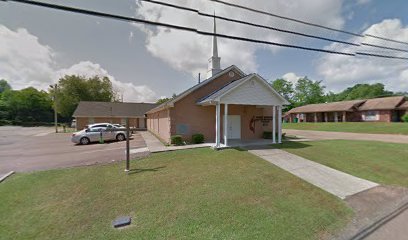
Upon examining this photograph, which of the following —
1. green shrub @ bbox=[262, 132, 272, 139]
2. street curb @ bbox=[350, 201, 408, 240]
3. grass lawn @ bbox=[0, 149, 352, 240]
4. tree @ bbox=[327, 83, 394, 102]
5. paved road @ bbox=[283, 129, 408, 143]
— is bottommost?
street curb @ bbox=[350, 201, 408, 240]

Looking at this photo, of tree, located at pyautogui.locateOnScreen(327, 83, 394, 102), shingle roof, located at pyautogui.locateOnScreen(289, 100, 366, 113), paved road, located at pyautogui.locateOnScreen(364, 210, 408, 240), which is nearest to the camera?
paved road, located at pyautogui.locateOnScreen(364, 210, 408, 240)

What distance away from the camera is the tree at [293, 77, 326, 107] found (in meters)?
65.2

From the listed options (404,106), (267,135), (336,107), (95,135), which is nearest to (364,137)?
(267,135)

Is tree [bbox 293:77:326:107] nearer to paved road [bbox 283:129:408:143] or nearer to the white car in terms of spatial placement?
paved road [bbox 283:129:408:143]

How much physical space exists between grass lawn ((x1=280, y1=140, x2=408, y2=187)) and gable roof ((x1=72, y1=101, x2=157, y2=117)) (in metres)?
33.3

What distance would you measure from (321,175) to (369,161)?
4232 mm

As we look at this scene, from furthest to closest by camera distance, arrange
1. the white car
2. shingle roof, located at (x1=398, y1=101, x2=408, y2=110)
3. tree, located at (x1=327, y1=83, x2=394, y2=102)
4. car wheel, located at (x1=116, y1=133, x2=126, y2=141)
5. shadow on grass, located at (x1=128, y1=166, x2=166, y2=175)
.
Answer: tree, located at (x1=327, y1=83, x2=394, y2=102) < shingle roof, located at (x1=398, y1=101, x2=408, y2=110) < car wheel, located at (x1=116, y1=133, x2=126, y2=141) < the white car < shadow on grass, located at (x1=128, y1=166, x2=166, y2=175)

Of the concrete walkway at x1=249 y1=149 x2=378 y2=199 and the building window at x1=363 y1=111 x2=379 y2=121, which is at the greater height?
the building window at x1=363 y1=111 x2=379 y2=121

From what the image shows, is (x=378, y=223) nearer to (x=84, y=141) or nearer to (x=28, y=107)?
(x=84, y=141)

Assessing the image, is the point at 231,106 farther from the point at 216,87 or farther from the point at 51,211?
the point at 51,211

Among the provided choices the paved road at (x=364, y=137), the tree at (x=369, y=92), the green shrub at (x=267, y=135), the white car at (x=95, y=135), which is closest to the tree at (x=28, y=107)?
the white car at (x=95, y=135)

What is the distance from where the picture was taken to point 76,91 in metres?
56.8

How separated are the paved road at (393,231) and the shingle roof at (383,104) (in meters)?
39.8

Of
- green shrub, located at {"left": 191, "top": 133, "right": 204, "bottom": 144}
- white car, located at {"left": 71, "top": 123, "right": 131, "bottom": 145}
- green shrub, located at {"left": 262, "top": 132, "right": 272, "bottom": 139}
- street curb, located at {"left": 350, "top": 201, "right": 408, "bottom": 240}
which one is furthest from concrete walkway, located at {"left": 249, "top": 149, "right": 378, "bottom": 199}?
white car, located at {"left": 71, "top": 123, "right": 131, "bottom": 145}
